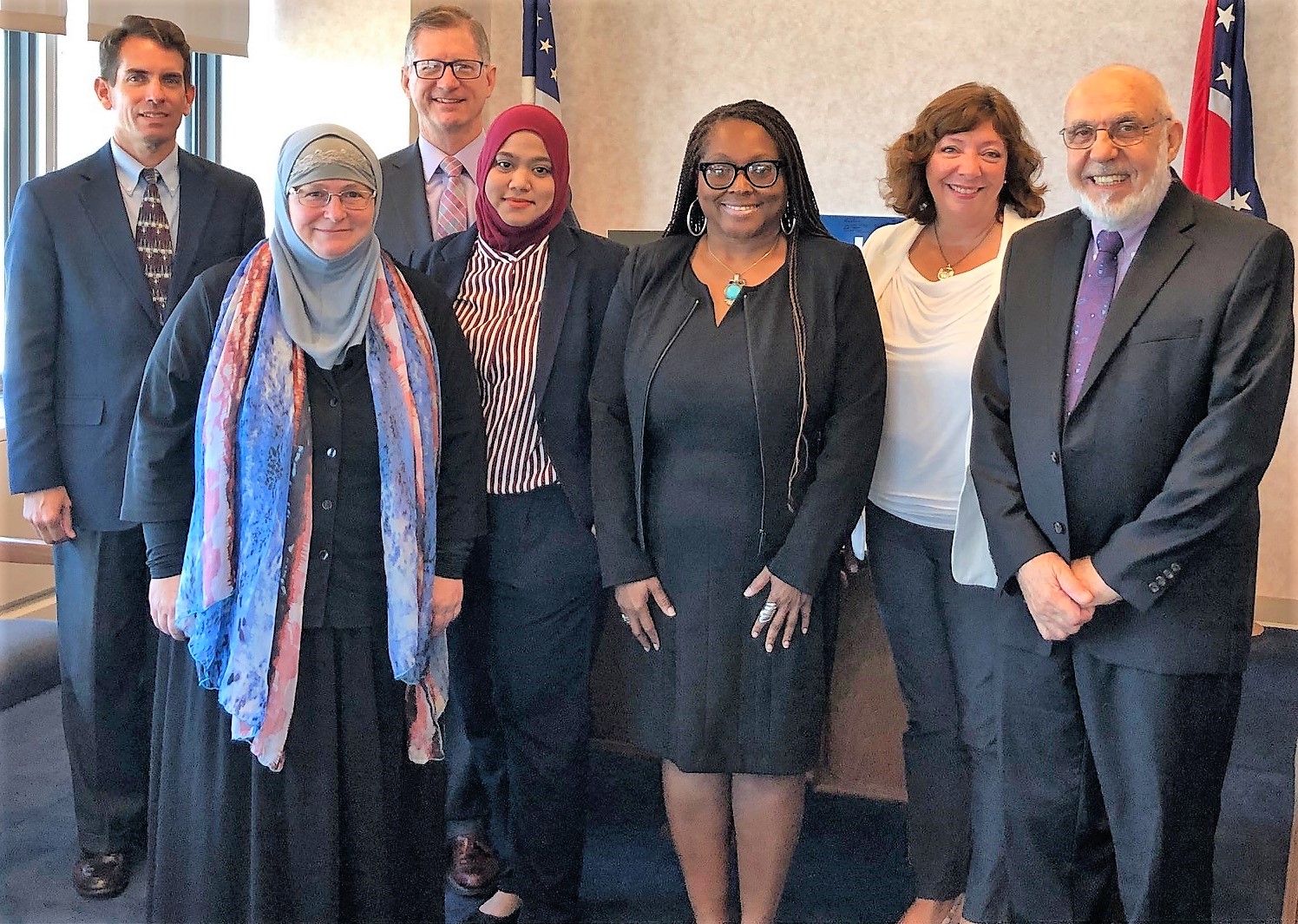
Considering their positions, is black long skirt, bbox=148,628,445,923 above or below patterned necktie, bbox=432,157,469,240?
below

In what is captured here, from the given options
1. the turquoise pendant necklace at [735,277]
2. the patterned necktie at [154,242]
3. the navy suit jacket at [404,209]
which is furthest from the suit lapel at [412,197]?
the turquoise pendant necklace at [735,277]

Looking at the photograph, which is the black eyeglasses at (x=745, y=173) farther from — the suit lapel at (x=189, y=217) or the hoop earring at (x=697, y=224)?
the suit lapel at (x=189, y=217)

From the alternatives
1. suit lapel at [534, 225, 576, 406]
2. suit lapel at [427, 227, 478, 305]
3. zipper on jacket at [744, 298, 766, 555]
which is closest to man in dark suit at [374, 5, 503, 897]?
suit lapel at [427, 227, 478, 305]

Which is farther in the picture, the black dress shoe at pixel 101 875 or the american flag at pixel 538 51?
the american flag at pixel 538 51

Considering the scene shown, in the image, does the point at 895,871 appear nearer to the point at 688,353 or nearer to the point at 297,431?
the point at 688,353

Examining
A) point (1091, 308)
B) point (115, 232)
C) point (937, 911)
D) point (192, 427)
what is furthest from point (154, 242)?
point (937, 911)

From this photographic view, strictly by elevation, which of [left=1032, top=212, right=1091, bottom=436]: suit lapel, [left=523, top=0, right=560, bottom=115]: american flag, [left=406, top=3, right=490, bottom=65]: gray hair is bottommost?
[left=1032, top=212, right=1091, bottom=436]: suit lapel

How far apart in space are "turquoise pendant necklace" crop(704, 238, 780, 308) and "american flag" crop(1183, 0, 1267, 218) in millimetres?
3547

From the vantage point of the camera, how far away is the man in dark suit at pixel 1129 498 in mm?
1838

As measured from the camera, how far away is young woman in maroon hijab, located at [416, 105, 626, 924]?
2363mm

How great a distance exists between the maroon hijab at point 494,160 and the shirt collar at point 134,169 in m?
0.85

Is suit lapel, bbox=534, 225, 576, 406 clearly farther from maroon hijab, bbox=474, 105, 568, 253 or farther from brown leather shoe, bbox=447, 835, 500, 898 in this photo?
brown leather shoe, bbox=447, 835, 500, 898

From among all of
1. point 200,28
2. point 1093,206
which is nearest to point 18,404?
point 1093,206

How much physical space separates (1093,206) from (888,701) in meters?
1.23
